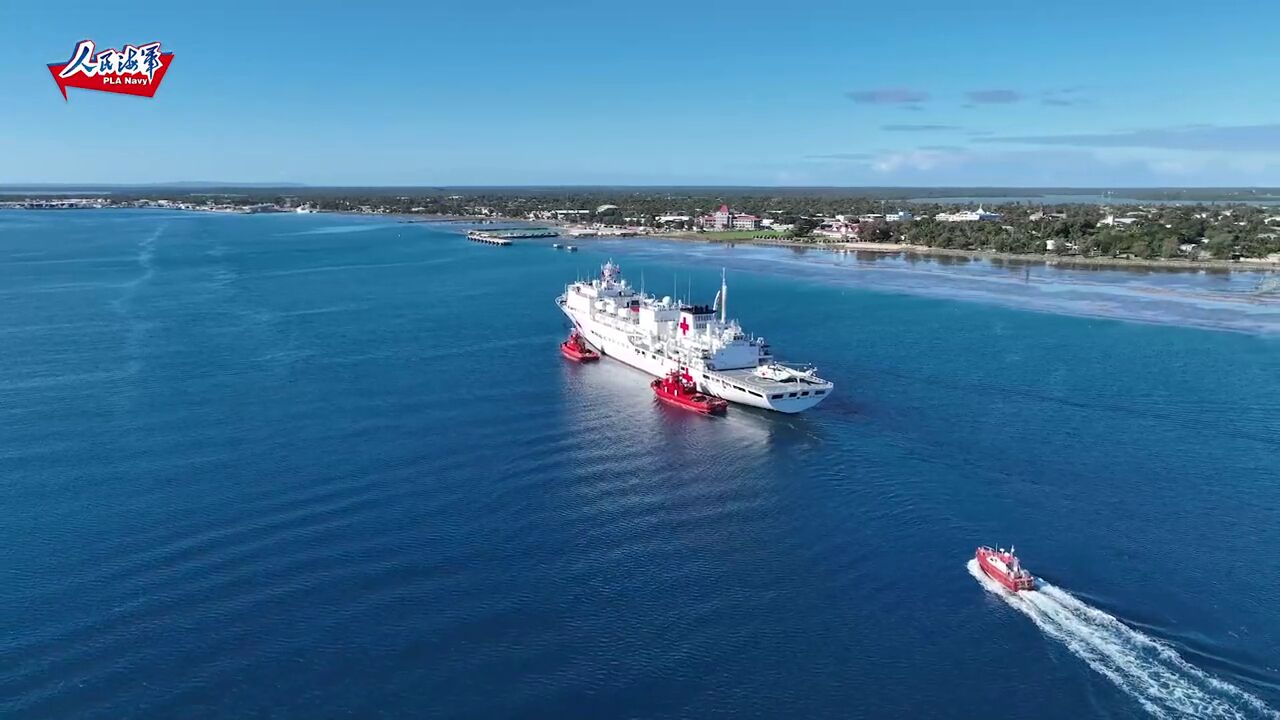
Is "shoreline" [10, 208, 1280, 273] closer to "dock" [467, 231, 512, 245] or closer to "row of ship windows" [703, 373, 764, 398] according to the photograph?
"dock" [467, 231, 512, 245]

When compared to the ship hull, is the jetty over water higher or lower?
higher

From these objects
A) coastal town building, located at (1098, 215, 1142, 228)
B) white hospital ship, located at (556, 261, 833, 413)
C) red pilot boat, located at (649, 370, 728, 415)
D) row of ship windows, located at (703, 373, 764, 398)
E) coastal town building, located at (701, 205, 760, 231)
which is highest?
coastal town building, located at (1098, 215, 1142, 228)

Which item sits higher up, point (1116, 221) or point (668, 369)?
point (1116, 221)

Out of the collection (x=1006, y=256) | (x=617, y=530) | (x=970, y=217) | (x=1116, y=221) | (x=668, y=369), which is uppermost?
(x=970, y=217)

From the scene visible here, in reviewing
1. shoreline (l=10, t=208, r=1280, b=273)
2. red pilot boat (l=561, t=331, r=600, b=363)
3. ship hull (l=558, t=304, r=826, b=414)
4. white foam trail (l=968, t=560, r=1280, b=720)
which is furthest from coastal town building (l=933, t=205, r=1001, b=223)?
white foam trail (l=968, t=560, r=1280, b=720)

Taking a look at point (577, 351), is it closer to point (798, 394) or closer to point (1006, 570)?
point (798, 394)

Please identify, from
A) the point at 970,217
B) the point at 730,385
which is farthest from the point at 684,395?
the point at 970,217

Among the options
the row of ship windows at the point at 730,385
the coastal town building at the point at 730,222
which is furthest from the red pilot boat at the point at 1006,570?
the coastal town building at the point at 730,222

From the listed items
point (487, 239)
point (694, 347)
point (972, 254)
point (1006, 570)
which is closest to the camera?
point (1006, 570)

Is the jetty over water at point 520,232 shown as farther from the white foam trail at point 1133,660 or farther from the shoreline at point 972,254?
the white foam trail at point 1133,660

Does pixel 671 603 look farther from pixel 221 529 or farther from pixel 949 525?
pixel 221 529
